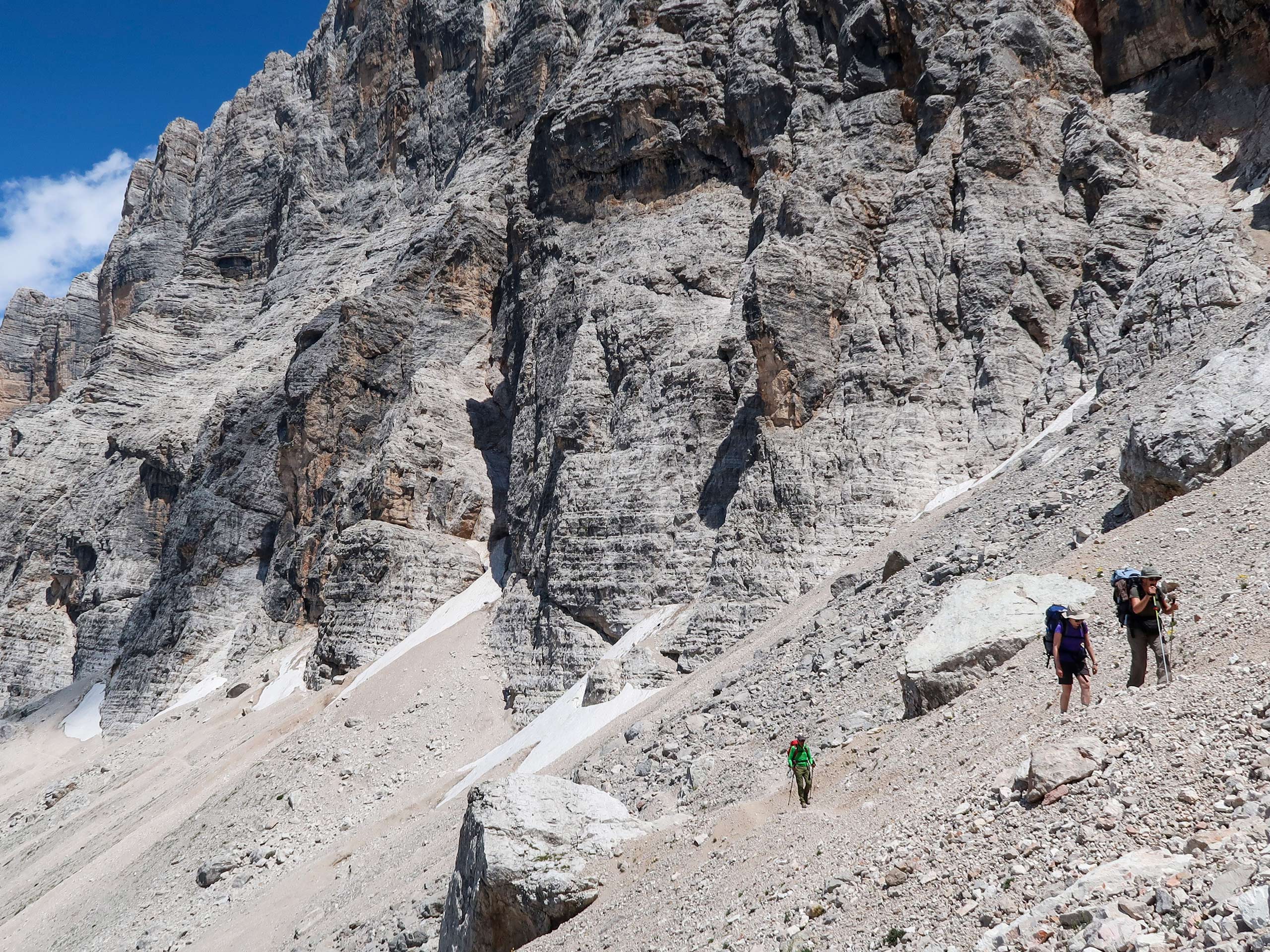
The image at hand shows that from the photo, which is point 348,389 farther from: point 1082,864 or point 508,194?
point 1082,864

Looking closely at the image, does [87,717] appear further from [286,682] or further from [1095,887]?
[1095,887]

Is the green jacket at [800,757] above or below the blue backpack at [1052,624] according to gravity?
below

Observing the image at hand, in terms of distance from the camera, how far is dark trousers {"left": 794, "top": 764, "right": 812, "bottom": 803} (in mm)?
9094

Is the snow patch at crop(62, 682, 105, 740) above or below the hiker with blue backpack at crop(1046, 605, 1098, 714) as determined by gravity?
above

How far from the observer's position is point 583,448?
29.3 m

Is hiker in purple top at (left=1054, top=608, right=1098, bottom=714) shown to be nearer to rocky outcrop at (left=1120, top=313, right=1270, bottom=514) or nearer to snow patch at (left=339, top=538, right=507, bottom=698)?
rocky outcrop at (left=1120, top=313, right=1270, bottom=514)

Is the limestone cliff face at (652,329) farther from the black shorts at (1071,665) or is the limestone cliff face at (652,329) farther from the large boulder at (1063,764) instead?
the large boulder at (1063,764)

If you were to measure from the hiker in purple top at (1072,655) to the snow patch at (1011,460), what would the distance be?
501 inches

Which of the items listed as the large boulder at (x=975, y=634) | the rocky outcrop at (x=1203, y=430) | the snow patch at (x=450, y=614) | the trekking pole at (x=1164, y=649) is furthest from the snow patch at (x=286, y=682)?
the trekking pole at (x=1164, y=649)

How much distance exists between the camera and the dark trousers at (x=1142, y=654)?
732 centimetres

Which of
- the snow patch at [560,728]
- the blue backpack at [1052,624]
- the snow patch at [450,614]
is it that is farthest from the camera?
the snow patch at [450,614]

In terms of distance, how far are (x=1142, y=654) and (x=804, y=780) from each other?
3385mm

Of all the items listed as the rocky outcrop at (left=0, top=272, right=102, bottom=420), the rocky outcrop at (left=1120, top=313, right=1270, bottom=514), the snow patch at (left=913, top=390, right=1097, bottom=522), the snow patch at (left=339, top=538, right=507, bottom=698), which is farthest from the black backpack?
the rocky outcrop at (left=0, top=272, right=102, bottom=420)

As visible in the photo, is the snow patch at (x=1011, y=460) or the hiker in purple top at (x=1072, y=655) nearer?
the hiker in purple top at (x=1072, y=655)
